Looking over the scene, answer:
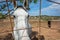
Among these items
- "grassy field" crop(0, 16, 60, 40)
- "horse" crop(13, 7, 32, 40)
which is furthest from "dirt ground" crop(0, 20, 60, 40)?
"horse" crop(13, 7, 32, 40)

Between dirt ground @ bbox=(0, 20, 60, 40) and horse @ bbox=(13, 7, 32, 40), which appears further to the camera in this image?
dirt ground @ bbox=(0, 20, 60, 40)

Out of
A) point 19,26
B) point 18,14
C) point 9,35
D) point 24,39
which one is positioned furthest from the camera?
point 9,35

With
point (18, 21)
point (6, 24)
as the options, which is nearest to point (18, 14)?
point (18, 21)

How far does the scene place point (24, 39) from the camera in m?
2.61

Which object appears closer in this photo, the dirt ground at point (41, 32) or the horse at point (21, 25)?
the horse at point (21, 25)

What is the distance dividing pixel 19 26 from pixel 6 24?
2.92 metres

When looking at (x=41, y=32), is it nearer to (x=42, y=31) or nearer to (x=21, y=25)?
(x=42, y=31)

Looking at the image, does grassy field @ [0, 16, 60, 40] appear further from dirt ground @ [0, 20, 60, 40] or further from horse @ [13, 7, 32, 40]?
horse @ [13, 7, 32, 40]

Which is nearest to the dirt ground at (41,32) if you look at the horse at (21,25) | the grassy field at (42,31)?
the grassy field at (42,31)

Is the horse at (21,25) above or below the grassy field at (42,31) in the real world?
above

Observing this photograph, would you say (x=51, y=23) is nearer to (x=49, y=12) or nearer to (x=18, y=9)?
(x=49, y=12)

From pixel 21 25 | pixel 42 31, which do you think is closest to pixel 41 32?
pixel 42 31

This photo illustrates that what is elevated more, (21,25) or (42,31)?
(21,25)

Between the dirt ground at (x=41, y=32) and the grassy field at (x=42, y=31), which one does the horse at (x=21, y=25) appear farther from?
the dirt ground at (x=41, y=32)
